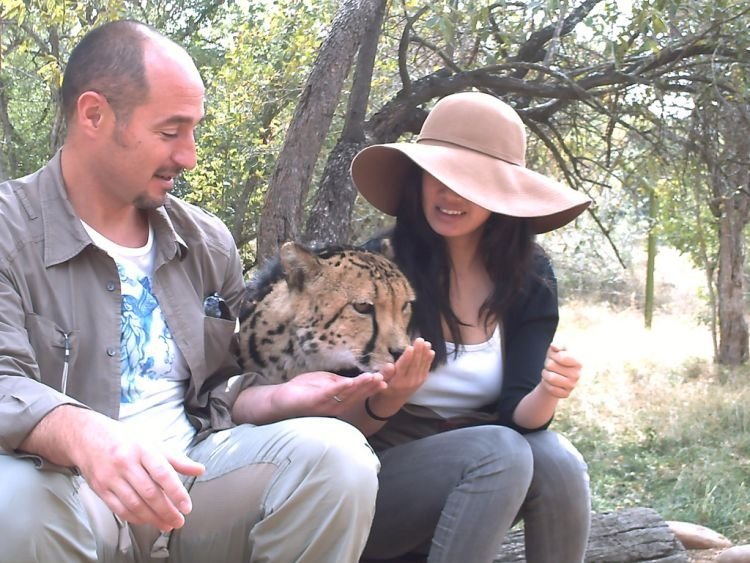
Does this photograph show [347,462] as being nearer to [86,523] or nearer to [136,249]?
[86,523]

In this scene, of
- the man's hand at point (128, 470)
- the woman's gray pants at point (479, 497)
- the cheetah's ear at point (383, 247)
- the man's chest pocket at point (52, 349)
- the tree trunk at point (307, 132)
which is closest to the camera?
the man's hand at point (128, 470)

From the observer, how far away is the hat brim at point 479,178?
2.32 m

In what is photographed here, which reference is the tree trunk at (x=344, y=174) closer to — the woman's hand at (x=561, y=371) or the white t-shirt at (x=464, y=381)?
the white t-shirt at (x=464, y=381)

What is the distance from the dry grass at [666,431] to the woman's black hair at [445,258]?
2.64 meters

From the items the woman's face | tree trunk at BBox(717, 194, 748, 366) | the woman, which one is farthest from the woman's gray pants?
tree trunk at BBox(717, 194, 748, 366)

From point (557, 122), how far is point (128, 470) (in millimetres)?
4900

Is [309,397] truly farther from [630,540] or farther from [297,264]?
[630,540]

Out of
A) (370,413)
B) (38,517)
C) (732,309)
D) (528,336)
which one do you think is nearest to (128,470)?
(38,517)

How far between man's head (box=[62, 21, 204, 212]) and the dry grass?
11.9 feet

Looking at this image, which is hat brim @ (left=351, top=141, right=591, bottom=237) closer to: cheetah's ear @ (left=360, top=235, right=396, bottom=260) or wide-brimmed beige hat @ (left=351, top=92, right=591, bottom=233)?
wide-brimmed beige hat @ (left=351, top=92, right=591, bottom=233)

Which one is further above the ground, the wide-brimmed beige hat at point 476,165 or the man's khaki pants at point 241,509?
the wide-brimmed beige hat at point 476,165

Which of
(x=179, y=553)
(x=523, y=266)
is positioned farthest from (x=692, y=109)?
(x=179, y=553)

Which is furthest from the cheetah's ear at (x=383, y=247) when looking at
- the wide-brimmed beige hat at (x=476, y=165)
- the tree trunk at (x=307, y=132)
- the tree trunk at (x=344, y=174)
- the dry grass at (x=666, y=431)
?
the dry grass at (x=666, y=431)

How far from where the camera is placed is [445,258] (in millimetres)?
2551
